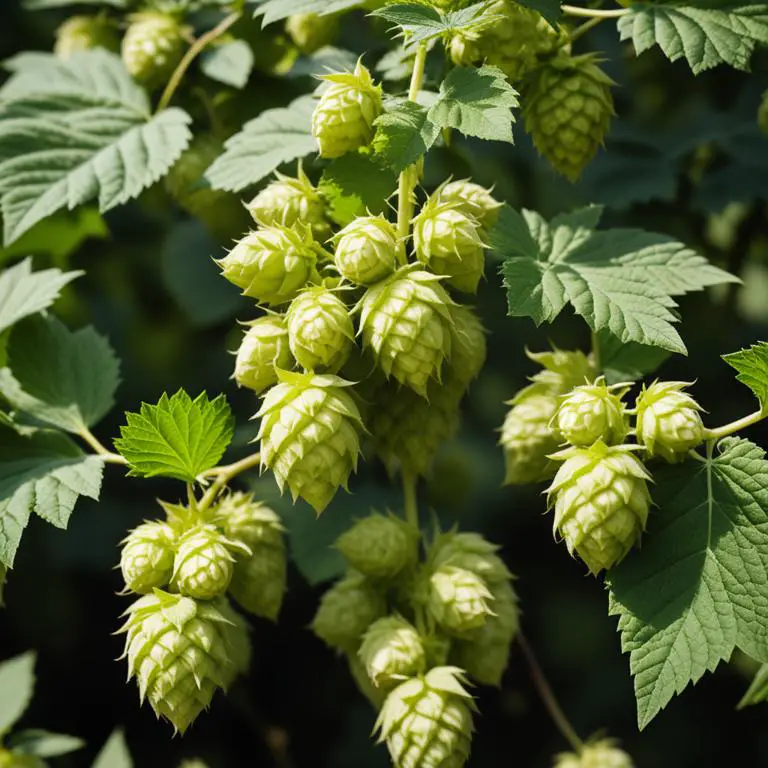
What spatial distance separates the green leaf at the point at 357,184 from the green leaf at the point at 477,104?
0.14 metres

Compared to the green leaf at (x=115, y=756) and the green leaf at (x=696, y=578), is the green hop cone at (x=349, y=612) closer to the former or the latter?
the green leaf at (x=696, y=578)

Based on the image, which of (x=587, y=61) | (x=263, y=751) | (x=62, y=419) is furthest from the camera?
(x=263, y=751)

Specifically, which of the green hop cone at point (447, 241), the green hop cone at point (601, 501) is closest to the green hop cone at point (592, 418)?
the green hop cone at point (601, 501)

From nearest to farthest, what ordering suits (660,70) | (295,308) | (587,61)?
(295,308)
(587,61)
(660,70)

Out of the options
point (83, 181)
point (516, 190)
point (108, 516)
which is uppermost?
point (83, 181)

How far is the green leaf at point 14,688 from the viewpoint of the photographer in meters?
2.52

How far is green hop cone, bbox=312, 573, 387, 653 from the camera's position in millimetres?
1843

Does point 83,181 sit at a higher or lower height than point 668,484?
higher

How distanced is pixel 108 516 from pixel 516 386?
137 centimetres

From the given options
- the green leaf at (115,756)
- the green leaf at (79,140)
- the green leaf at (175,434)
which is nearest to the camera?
the green leaf at (175,434)

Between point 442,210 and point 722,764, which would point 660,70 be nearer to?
point 442,210

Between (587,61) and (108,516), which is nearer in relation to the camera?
(587,61)

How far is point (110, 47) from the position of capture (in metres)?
2.79

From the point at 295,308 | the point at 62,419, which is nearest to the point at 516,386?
the point at 62,419
